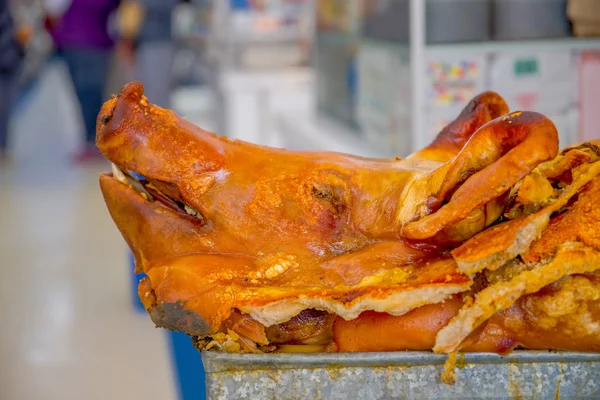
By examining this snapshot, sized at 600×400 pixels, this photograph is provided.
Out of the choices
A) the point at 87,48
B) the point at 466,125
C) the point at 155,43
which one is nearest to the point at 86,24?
the point at 87,48

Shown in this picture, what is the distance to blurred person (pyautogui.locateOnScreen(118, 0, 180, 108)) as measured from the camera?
5.97m

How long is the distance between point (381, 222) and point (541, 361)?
0.31m

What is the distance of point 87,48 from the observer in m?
7.39

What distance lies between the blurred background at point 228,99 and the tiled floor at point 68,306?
1cm

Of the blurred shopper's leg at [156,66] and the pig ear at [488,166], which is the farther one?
the blurred shopper's leg at [156,66]

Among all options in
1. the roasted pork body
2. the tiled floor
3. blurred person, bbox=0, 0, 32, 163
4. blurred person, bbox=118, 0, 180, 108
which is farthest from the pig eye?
blurred person, bbox=0, 0, 32, 163

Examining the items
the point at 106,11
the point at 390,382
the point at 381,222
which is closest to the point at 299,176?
the point at 381,222

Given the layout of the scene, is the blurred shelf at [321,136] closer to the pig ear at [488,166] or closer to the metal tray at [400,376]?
the pig ear at [488,166]

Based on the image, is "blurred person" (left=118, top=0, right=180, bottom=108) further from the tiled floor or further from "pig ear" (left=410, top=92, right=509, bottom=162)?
"pig ear" (left=410, top=92, right=509, bottom=162)

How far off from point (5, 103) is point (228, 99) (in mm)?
2566

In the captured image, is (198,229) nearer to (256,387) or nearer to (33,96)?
(256,387)

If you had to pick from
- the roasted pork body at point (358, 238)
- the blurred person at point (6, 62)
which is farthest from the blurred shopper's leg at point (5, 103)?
the roasted pork body at point (358, 238)

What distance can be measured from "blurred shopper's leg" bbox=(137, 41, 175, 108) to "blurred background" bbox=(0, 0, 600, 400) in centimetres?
1

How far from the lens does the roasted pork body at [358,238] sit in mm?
989
